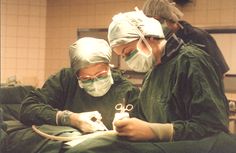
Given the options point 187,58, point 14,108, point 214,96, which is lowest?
point 14,108

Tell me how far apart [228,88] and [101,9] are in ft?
5.00

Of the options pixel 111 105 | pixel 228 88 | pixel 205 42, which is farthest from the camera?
pixel 228 88

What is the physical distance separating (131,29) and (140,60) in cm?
12

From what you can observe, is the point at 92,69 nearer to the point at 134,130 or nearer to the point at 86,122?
the point at 86,122

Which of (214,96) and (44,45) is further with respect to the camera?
(44,45)

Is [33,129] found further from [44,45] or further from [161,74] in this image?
[44,45]

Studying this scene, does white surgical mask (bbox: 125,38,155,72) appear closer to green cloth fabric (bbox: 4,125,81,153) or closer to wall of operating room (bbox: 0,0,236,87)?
green cloth fabric (bbox: 4,125,81,153)

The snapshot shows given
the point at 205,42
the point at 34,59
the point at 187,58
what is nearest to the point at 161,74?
the point at 187,58

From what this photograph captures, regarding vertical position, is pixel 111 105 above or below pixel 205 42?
below

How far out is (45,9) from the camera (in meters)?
4.28

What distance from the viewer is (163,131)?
1.20 metres

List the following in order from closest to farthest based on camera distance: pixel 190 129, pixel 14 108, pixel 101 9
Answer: pixel 190 129, pixel 14 108, pixel 101 9

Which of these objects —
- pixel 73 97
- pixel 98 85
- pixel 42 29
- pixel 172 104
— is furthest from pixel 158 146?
pixel 42 29

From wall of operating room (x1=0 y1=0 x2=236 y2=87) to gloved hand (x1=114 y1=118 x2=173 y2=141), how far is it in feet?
8.94
